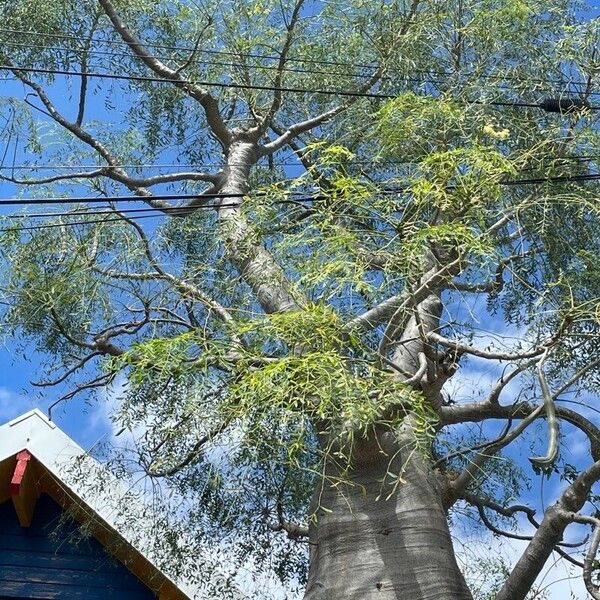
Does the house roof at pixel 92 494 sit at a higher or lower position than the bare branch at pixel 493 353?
higher

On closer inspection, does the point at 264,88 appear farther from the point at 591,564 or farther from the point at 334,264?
the point at 591,564

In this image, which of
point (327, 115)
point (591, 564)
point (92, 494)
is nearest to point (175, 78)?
point (327, 115)

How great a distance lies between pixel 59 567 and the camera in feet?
18.6

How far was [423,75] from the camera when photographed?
5699 mm

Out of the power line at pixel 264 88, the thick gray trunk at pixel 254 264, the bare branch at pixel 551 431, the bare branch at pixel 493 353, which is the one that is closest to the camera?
the bare branch at pixel 551 431

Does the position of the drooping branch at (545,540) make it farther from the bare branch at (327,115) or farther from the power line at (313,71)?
the bare branch at (327,115)

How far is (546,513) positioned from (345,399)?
100cm

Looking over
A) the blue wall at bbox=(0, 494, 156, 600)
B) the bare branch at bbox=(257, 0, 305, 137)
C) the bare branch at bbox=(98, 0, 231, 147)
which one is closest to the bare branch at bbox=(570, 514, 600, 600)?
the blue wall at bbox=(0, 494, 156, 600)

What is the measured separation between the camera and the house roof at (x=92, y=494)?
523 cm

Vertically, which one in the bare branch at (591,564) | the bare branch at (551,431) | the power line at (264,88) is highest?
the power line at (264,88)

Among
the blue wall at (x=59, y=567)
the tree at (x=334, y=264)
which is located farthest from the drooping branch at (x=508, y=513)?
the blue wall at (x=59, y=567)

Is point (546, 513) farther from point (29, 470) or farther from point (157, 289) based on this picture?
point (29, 470)

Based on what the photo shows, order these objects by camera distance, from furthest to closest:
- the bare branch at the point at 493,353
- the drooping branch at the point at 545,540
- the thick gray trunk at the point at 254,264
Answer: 1. the thick gray trunk at the point at 254,264
2. the drooping branch at the point at 545,540
3. the bare branch at the point at 493,353

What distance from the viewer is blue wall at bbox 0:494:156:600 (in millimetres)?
5605
